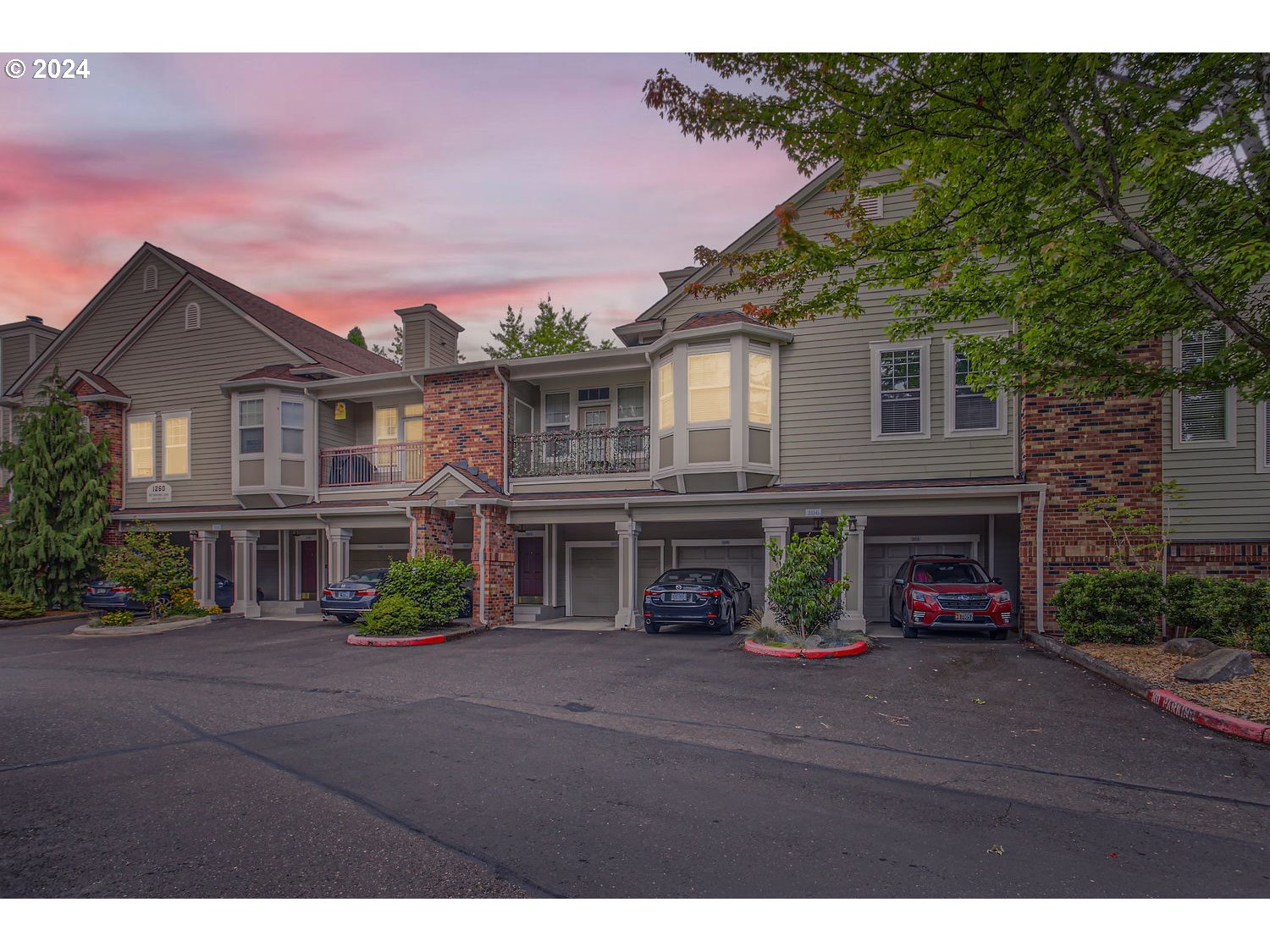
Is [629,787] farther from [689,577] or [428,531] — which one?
[428,531]

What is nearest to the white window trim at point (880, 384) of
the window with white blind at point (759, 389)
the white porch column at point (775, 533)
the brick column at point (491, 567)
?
the window with white blind at point (759, 389)

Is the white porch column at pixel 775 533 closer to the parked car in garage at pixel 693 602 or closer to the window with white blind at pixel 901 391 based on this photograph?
the parked car in garage at pixel 693 602

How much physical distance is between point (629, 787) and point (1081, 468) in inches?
416

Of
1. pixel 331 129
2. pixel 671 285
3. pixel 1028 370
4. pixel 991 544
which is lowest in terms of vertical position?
pixel 991 544

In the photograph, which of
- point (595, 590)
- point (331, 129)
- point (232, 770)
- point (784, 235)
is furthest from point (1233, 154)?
point (595, 590)

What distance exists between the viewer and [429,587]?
13898mm

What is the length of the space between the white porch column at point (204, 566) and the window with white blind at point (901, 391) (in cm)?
1802

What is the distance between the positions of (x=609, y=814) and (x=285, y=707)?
5205mm

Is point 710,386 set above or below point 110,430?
above

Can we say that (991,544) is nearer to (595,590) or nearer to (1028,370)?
(1028,370)

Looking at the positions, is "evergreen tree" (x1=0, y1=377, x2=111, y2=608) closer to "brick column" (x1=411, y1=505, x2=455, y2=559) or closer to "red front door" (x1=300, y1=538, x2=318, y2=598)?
"red front door" (x1=300, y1=538, x2=318, y2=598)

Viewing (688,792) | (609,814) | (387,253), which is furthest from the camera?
(387,253)

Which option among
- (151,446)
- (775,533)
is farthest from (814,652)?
(151,446)
